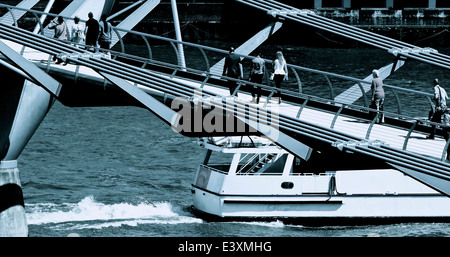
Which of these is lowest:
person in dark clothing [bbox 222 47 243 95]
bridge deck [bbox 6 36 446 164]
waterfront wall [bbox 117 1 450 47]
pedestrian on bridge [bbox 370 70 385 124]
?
Answer: waterfront wall [bbox 117 1 450 47]

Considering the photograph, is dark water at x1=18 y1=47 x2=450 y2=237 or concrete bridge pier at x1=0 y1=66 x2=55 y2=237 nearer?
concrete bridge pier at x1=0 y1=66 x2=55 y2=237

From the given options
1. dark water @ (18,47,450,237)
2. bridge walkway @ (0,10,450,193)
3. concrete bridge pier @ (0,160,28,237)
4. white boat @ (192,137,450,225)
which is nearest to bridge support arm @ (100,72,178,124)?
bridge walkway @ (0,10,450,193)

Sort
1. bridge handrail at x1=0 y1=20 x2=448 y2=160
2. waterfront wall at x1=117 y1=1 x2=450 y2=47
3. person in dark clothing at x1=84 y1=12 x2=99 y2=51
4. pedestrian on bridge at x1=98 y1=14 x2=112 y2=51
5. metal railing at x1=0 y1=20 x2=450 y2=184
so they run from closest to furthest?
metal railing at x1=0 y1=20 x2=450 y2=184 → bridge handrail at x1=0 y1=20 x2=448 y2=160 → person in dark clothing at x1=84 y1=12 x2=99 y2=51 → pedestrian on bridge at x1=98 y1=14 x2=112 y2=51 → waterfront wall at x1=117 y1=1 x2=450 y2=47

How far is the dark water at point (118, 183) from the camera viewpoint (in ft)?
104

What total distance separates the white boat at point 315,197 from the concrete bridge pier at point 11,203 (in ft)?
30.1

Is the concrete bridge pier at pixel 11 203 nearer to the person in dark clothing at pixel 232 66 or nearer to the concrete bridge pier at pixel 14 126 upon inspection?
the concrete bridge pier at pixel 14 126

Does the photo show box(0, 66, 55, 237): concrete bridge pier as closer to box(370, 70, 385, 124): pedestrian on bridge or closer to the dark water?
the dark water

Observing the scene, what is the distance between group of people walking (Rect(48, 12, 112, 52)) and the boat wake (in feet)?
23.5

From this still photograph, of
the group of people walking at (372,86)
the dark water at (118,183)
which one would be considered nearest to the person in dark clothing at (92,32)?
the group of people walking at (372,86)

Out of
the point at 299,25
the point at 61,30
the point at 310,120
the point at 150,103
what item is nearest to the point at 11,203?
the point at 61,30

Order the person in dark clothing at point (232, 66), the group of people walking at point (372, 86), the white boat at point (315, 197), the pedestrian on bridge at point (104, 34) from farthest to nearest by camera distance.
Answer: the white boat at point (315, 197) < the pedestrian on bridge at point (104, 34) < the person in dark clothing at point (232, 66) < the group of people walking at point (372, 86)

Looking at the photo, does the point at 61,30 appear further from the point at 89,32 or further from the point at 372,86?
the point at 372,86

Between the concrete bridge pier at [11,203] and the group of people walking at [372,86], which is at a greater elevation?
the group of people walking at [372,86]

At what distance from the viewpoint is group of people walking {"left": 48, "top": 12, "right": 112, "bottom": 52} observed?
24984mm
